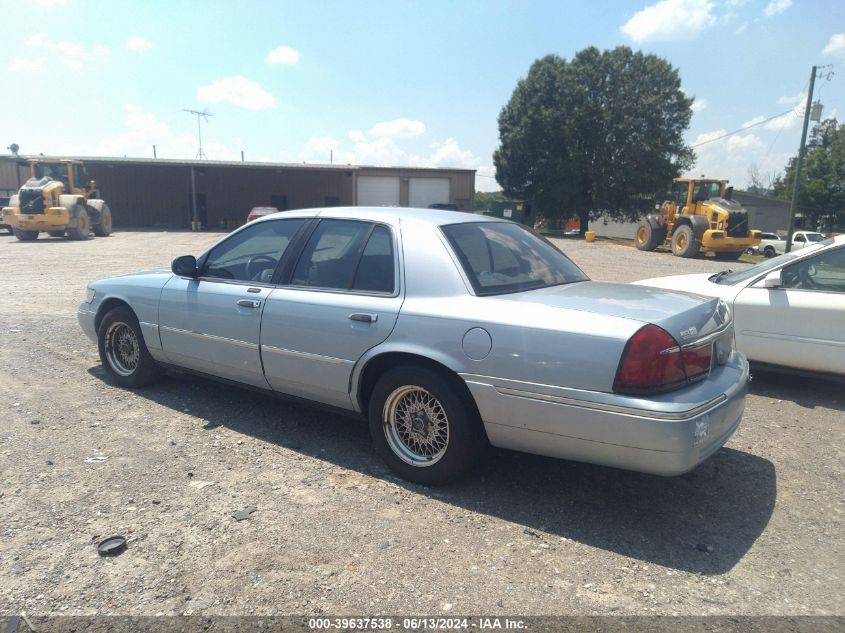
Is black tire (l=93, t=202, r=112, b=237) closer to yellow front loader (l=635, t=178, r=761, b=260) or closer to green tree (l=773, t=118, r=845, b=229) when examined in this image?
yellow front loader (l=635, t=178, r=761, b=260)

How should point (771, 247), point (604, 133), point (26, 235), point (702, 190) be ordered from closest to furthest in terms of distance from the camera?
point (702, 190) → point (26, 235) → point (771, 247) → point (604, 133)

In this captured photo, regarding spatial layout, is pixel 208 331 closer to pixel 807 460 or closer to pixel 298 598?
pixel 298 598

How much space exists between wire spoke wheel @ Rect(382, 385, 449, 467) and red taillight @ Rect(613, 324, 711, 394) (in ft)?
3.38

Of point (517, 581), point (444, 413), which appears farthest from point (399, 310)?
point (517, 581)

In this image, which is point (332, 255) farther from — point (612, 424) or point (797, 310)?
point (797, 310)

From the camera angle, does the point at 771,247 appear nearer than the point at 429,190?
Yes

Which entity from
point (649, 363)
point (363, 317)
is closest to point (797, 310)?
point (649, 363)

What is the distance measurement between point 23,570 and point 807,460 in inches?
182

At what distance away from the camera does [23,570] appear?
2791 millimetres

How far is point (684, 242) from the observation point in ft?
73.7

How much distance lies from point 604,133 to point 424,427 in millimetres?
Result: 38908

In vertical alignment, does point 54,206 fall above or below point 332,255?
above

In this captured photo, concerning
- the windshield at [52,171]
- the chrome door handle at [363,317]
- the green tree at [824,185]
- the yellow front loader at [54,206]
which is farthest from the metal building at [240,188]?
the chrome door handle at [363,317]

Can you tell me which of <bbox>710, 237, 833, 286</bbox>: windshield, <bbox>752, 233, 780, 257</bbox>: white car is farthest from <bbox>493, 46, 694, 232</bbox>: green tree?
<bbox>710, 237, 833, 286</bbox>: windshield
